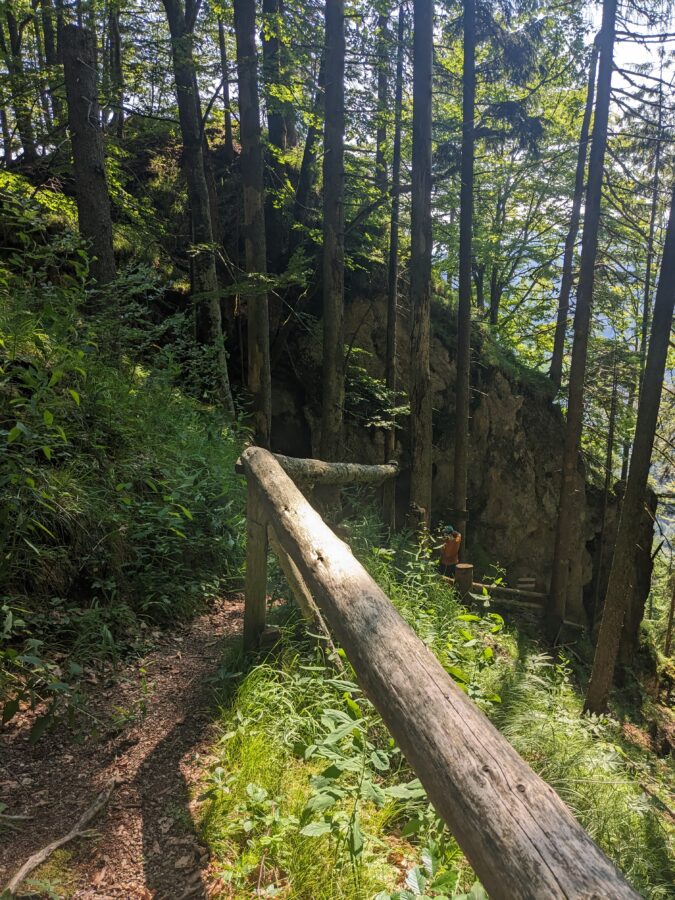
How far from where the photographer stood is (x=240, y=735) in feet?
9.35

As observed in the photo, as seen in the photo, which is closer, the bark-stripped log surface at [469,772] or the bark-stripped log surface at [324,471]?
the bark-stripped log surface at [469,772]

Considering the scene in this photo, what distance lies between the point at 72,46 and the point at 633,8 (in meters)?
10.1

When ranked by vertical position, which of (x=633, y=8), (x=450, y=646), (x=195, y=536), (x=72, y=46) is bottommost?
(x=450, y=646)

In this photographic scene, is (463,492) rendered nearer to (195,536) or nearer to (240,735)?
(195,536)

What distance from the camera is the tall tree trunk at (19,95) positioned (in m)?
9.30

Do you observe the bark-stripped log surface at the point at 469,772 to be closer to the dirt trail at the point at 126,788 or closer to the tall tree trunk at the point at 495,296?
the dirt trail at the point at 126,788

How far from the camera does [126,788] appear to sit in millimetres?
2643

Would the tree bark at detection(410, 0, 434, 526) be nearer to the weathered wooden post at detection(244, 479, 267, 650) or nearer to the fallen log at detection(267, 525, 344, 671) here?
the fallen log at detection(267, 525, 344, 671)

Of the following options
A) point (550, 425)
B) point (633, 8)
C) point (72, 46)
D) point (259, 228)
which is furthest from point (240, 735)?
point (550, 425)

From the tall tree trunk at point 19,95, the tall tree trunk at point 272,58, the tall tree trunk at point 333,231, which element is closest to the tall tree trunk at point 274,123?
the tall tree trunk at point 272,58

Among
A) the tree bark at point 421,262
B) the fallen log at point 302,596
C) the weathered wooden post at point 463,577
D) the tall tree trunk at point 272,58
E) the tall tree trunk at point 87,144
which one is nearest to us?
the fallen log at point 302,596

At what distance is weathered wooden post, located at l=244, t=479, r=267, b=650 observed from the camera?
370cm

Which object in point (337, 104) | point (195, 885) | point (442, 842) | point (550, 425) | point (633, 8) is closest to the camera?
point (195, 885)

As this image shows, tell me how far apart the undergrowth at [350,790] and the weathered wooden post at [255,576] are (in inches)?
7.7
